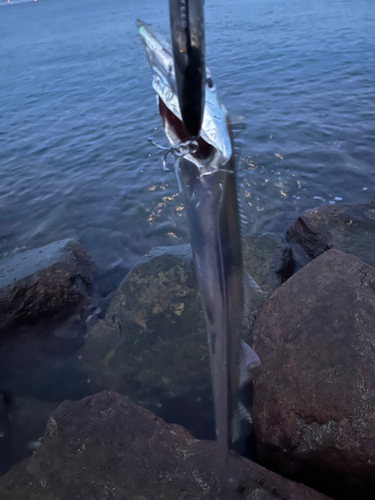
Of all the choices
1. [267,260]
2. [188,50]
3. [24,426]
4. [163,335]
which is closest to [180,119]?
[188,50]

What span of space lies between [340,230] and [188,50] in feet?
13.9

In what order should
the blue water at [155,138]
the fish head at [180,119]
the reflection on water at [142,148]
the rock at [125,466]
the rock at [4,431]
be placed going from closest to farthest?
1. the fish head at [180,119]
2. the rock at [125,466]
3. the rock at [4,431]
4. the reflection on water at [142,148]
5. the blue water at [155,138]

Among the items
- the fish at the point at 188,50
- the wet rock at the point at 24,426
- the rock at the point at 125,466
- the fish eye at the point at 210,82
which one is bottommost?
the wet rock at the point at 24,426

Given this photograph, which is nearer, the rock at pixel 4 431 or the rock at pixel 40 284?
the rock at pixel 4 431

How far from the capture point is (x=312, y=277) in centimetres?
305

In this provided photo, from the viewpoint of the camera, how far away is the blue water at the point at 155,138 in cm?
635

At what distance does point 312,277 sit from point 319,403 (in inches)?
41.1

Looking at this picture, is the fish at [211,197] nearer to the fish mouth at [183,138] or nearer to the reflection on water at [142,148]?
the fish mouth at [183,138]

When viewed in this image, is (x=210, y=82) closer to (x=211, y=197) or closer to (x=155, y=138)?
(x=211, y=197)

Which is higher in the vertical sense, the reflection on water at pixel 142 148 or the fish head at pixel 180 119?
the fish head at pixel 180 119

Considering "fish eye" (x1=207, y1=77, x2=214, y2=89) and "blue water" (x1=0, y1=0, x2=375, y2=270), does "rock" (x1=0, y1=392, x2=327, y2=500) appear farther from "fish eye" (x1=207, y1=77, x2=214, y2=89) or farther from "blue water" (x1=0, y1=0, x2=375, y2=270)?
"fish eye" (x1=207, y1=77, x2=214, y2=89)

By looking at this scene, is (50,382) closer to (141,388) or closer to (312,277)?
(141,388)

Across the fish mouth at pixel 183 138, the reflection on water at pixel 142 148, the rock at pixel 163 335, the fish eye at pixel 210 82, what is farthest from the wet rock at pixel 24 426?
the fish eye at pixel 210 82

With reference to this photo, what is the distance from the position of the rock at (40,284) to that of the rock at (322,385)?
251cm
